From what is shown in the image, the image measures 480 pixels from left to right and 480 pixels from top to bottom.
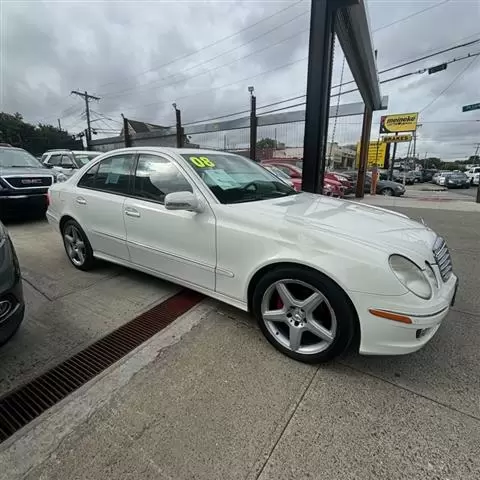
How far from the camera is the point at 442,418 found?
1.73 meters

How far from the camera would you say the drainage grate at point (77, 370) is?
177 centimetres

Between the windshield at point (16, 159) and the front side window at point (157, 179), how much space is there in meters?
5.44

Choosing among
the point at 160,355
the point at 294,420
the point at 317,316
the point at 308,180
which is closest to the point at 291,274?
the point at 317,316

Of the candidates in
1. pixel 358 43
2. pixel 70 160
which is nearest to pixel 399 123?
pixel 358 43

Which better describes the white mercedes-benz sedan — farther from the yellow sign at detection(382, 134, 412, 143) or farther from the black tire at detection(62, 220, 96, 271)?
the yellow sign at detection(382, 134, 412, 143)

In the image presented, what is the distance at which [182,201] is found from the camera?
7.77ft

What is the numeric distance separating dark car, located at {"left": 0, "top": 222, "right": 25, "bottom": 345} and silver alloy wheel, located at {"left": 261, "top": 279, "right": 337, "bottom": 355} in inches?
65.3

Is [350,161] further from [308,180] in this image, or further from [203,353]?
[203,353]

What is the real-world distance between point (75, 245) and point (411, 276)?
367 cm

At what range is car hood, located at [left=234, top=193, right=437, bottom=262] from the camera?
197 centimetres

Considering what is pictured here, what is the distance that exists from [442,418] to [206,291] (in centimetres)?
181

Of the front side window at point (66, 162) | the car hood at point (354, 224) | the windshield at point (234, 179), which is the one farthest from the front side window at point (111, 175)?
the front side window at point (66, 162)

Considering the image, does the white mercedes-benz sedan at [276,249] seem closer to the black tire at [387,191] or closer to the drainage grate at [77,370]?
the drainage grate at [77,370]

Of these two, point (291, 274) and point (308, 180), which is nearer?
point (291, 274)
